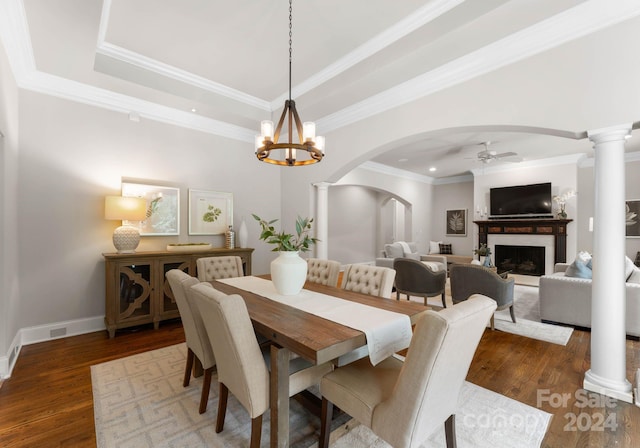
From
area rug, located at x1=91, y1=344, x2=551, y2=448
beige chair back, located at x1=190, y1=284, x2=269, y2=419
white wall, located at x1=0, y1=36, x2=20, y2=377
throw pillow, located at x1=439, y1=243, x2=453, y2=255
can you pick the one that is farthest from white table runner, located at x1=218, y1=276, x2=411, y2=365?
throw pillow, located at x1=439, y1=243, x2=453, y2=255

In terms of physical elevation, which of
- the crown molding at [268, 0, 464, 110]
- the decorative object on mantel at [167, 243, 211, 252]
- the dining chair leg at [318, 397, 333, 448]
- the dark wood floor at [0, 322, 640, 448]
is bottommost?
the dark wood floor at [0, 322, 640, 448]

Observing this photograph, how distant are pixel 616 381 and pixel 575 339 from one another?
138 cm

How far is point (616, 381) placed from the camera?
224cm

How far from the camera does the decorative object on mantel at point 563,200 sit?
652 cm

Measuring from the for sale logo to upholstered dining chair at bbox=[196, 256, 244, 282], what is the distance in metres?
3.17

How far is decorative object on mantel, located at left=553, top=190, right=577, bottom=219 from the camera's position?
652 cm

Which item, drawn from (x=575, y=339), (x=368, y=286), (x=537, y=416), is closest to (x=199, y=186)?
(x=368, y=286)

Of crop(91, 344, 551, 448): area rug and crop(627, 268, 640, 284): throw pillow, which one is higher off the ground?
crop(627, 268, 640, 284): throw pillow

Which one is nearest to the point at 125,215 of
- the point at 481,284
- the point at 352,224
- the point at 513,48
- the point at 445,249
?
the point at 513,48

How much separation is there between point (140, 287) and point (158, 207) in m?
1.08

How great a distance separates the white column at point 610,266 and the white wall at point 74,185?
15.1ft

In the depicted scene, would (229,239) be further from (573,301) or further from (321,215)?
→ (573,301)

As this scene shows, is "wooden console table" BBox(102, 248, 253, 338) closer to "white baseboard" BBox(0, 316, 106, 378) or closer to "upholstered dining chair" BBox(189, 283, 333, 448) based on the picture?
"white baseboard" BBox(0, 316, 106, 378)

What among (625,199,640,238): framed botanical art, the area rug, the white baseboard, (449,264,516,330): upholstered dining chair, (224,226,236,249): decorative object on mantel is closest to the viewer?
the area rug
